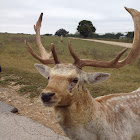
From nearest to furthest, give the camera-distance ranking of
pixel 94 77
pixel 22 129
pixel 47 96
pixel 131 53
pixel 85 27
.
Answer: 1. pixel 47 96
2. pixel 94 77
3. pixel 131 53
4. pixel 22 129
5. pixel 85 27

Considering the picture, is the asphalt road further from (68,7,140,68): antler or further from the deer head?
(68,7,140,68): antler

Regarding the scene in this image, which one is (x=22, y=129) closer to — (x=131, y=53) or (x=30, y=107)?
(x=30, y=107)

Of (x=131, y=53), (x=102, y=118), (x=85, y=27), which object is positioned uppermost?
(x=85, y=27)

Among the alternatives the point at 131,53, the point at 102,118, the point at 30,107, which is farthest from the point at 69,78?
the point at 30,107

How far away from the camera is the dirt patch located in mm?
5298

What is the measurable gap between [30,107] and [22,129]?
4.77 feet

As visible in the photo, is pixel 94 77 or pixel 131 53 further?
pixel 131 53

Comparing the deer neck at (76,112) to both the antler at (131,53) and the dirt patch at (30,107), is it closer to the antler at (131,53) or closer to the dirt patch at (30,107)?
the antler at (131,53)

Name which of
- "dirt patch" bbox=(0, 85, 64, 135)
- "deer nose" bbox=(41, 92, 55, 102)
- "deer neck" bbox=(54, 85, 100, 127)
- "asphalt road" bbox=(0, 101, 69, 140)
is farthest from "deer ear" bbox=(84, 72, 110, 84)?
"dirt patch" bbox=(0, 85, 64, 135)

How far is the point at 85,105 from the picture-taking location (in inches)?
120

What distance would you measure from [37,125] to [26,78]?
457 cm

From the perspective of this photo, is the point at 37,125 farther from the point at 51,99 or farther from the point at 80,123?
the point at 51,99

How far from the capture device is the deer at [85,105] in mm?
2772

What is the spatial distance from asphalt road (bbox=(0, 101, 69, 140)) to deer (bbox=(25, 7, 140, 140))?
155 cm
